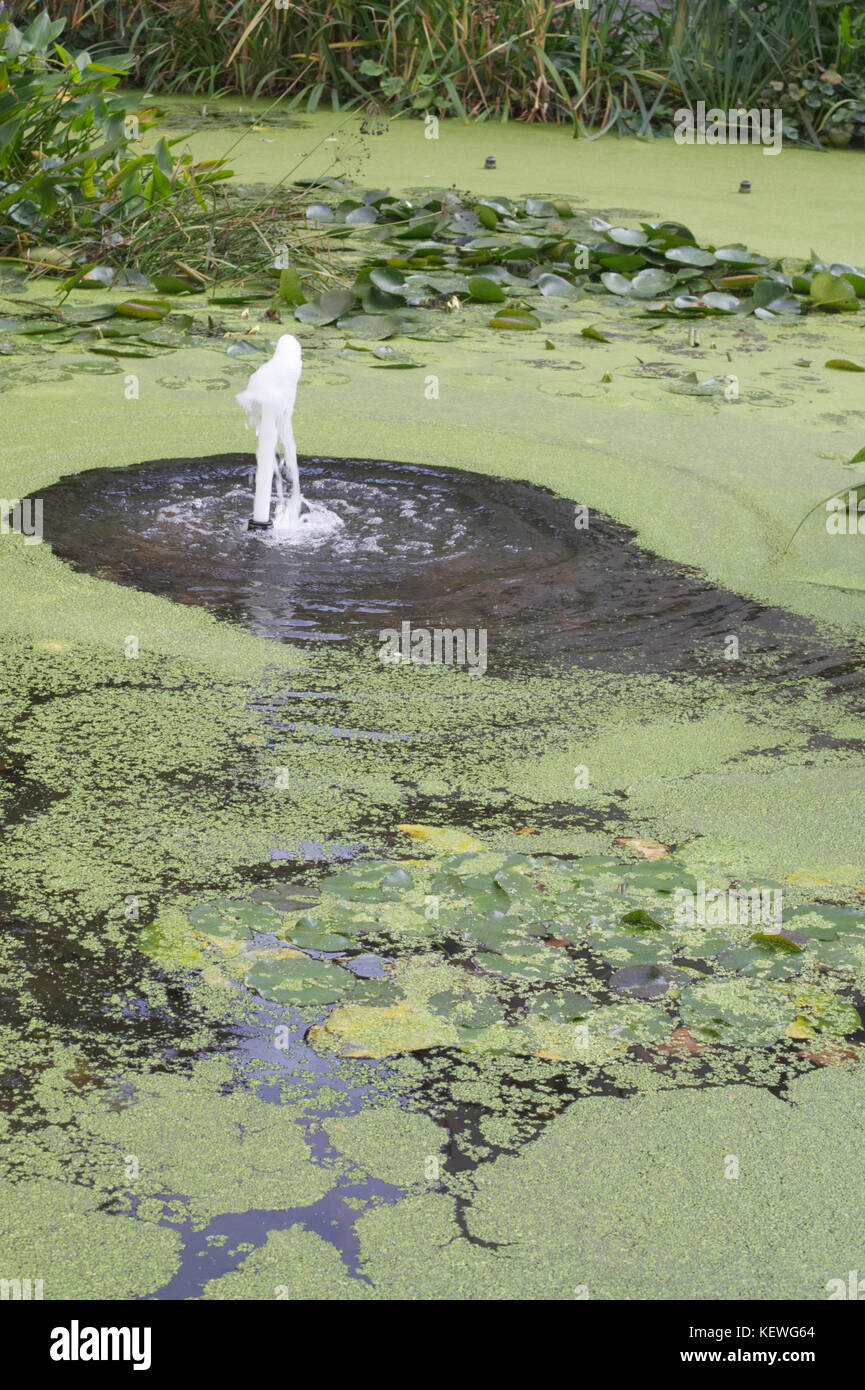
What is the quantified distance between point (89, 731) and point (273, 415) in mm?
1190

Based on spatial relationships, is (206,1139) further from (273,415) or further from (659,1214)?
(273,415)

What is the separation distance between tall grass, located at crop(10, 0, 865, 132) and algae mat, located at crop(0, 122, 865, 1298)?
392cm

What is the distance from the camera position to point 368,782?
6.89ft

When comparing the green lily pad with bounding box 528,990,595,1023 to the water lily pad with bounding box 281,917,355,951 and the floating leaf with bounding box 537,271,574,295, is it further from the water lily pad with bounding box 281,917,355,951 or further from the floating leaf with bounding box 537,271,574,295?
the floating leaf with bounding box 537,271,574,295

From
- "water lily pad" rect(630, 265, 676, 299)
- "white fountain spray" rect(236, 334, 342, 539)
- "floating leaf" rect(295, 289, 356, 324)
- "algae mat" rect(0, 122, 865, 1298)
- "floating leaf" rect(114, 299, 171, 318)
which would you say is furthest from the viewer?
"water lily pad" rect(630, 265, 676, 299)

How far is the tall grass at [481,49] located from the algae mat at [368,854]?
392 centimetres

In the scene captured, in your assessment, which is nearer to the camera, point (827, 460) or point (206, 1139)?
point (206, 1139)

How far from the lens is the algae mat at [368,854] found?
1.31 metres

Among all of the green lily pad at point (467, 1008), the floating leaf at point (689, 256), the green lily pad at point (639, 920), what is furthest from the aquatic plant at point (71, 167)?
the green lily pad at point (467, 1008)

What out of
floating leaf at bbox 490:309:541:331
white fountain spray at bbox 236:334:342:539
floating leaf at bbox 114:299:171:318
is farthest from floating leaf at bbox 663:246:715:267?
white fountain spray at bbox 236:334:342:539

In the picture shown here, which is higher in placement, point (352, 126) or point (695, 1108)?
point (352, 126)

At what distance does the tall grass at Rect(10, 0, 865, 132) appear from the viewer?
687 cm

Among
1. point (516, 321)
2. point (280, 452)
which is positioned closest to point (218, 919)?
point (280, 452)

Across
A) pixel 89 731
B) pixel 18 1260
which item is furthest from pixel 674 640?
pixel 18 1260
